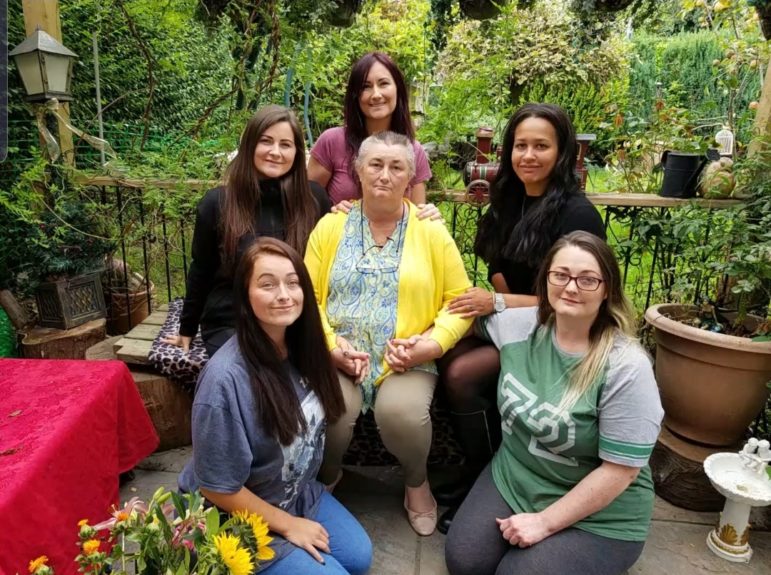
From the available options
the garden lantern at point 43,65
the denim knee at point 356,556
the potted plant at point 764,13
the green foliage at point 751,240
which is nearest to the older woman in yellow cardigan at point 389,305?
the denim knee at point 356,556

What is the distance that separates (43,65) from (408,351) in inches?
102

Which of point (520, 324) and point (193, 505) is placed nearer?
point (193, 505)

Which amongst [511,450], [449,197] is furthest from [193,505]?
[449,197]

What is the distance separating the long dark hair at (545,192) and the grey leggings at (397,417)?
616mm

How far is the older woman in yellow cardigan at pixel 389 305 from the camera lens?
1.98 m

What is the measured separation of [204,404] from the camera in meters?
1.47

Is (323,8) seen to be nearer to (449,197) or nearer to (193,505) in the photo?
(449,197)

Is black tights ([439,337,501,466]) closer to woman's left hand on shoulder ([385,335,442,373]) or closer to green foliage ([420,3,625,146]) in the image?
woman's left hand on shoulder ([385,335,442,373])

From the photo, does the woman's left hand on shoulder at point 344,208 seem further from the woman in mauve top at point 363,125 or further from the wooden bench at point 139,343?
the wooden bench at point 139,343

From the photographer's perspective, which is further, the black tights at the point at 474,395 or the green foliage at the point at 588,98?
the green foliage at the point at 588,98

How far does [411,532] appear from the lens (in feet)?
7.02

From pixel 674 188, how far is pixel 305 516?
227cm

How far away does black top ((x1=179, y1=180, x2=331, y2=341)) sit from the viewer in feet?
7.41

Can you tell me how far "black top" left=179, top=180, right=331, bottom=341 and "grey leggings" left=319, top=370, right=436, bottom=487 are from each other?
646 millimetres
